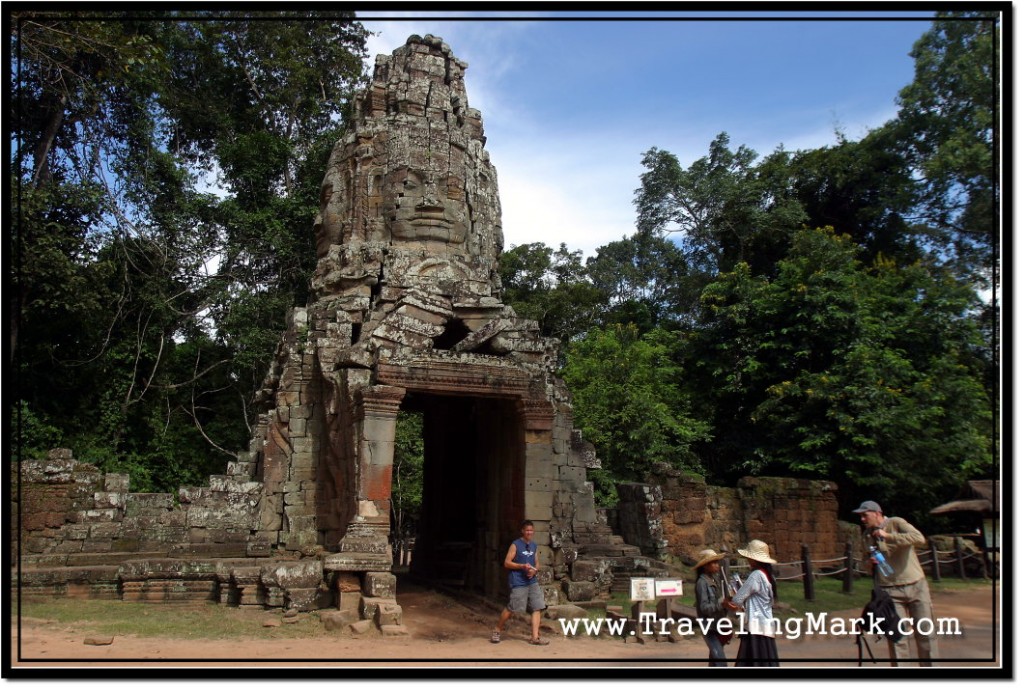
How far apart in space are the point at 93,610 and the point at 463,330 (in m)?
6.14

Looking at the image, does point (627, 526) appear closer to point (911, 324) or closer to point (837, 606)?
point (837, 606)

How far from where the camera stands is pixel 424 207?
13984mm

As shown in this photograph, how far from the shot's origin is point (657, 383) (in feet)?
74.0

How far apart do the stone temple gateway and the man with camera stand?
4750mm

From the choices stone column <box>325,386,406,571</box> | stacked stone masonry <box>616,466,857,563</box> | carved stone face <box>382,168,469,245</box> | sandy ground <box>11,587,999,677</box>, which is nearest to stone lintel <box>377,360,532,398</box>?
stone column <box>325,386,406,571</box>

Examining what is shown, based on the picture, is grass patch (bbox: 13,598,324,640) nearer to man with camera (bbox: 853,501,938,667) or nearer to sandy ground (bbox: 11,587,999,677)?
sandy ground (bbox: 11,587,999,677)

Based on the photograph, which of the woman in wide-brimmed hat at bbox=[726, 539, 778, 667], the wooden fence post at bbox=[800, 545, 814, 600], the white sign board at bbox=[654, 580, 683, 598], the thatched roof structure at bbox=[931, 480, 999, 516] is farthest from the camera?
the wooden fence post at bbox=[800, 545, 814, 600]

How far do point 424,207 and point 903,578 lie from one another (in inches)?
371

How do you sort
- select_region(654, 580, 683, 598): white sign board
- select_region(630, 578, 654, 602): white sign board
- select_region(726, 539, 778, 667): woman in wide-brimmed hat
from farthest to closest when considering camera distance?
select_region(630, 578, 654, 602): white sign board < select_region(654, 580, 683, 598): white sign board < select_region(726, 539, 778, 667): woman in wide-brimmed hat

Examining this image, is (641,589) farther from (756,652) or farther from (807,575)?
(807,575)

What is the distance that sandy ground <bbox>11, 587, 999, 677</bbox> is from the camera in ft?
24.4

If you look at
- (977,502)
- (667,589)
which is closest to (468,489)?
(667,589)

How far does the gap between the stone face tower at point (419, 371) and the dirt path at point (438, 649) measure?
1406mm

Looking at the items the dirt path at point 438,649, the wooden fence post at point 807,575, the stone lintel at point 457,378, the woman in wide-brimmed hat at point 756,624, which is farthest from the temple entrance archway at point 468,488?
the woman in wide-brimmed hat at point 756,624
